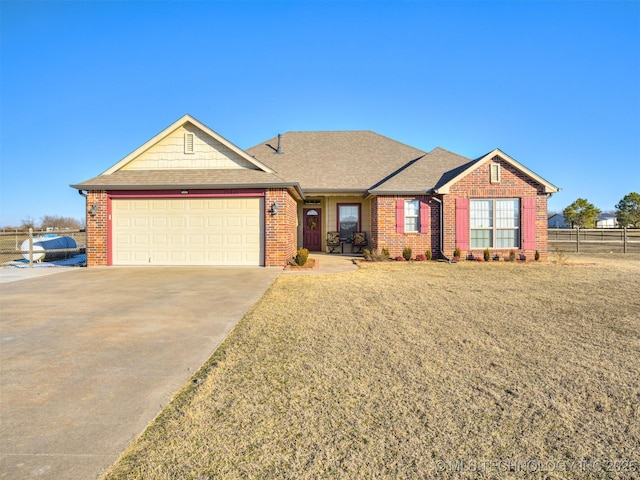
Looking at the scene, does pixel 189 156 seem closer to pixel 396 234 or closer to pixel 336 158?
pixel 336 158

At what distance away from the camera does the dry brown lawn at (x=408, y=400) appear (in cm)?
228

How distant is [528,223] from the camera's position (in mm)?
14852

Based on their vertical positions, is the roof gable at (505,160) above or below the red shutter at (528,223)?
above

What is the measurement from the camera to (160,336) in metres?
4.90

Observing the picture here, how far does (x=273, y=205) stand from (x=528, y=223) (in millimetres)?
10284

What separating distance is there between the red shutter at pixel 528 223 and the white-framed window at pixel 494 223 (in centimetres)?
21

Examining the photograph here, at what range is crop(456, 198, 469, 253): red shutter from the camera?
14820 millimetres

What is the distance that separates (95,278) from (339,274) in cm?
690

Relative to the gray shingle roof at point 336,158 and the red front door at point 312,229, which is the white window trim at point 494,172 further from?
the red front door at point 312,229

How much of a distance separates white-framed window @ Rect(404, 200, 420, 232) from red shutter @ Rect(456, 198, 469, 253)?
5.17 ft

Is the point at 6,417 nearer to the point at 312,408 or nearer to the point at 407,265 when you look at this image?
the point at 312,408

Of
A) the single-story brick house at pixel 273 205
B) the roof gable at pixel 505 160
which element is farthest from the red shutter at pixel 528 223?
the roof gable at pixel 505 160

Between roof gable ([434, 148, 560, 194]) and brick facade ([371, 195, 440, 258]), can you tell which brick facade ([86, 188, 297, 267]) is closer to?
brick facade ([371, 195, 440, 258])

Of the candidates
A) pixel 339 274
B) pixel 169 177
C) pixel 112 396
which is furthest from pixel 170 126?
pixel 112 396
